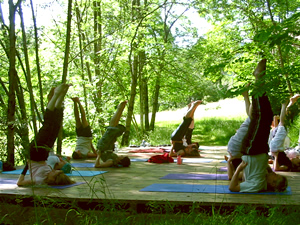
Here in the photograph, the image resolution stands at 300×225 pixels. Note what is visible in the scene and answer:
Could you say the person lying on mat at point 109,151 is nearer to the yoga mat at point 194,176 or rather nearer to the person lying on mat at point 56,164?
the person lying on mat at point 56,164

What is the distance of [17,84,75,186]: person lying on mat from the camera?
15.4ft

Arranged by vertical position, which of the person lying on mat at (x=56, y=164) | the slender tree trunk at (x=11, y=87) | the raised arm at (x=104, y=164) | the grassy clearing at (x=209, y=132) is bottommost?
the grassy clearing at (x=209, y=132)

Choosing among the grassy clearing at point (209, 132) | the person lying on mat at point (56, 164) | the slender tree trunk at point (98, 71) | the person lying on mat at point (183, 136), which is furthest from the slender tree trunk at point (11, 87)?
the grassy clearing at point (209, 132)

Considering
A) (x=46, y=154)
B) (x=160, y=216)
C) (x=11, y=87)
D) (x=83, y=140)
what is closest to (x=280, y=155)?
(x=160, y=216)

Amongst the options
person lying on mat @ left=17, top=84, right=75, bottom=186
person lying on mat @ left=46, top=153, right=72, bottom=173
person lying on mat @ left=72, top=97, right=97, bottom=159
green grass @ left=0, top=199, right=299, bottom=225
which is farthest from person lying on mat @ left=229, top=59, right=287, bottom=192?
person lying on mat @ left=72, top=97, right=97, bottom=159

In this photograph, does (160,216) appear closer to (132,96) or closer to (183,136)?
(183,136)

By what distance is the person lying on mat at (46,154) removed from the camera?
4689mm

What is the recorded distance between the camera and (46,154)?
4820 mm

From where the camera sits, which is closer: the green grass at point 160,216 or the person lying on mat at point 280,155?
the green grass at point 160,216

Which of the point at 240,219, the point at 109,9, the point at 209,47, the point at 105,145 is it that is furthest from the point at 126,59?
the point at 240,219

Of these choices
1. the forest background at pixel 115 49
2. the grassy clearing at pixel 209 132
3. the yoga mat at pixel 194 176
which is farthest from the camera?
the grassy clearing at pixel 209 132

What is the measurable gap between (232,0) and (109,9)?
434cm

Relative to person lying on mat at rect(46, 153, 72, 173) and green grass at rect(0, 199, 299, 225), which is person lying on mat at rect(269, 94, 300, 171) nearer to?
green grass at rect(0, 199, 299, 225)

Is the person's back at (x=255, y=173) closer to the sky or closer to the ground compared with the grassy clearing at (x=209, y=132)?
closer to the sky
